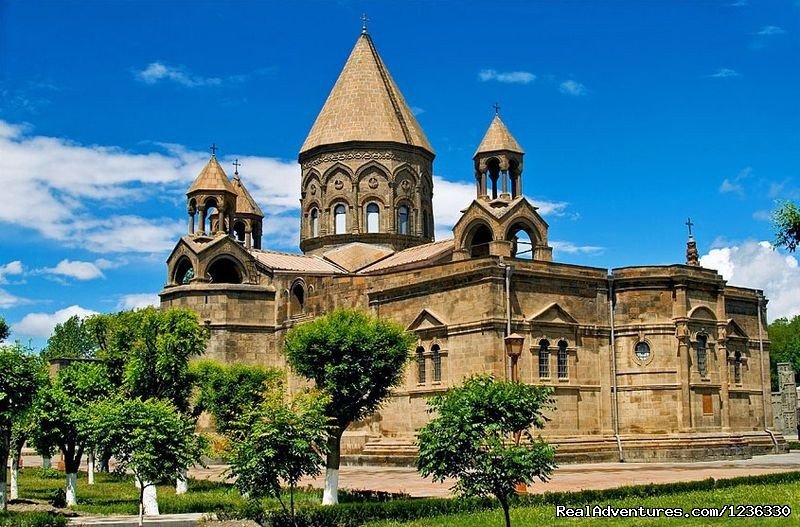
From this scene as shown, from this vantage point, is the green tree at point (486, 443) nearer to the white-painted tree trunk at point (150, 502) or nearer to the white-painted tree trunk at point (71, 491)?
the white-painted tree trunk at point (150, 502)

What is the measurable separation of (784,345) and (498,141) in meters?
55.3

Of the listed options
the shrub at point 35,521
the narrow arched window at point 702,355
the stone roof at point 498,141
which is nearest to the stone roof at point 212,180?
the stone roof at point 498,141

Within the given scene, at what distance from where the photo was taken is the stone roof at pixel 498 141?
3859 centimetres

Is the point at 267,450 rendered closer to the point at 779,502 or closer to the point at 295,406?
the point at 295,406

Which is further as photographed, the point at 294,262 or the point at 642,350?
the point at 294,262

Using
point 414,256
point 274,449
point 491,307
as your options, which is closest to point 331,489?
point 274,449

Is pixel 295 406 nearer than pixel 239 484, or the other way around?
pixel 239 484

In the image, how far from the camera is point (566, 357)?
34812mm

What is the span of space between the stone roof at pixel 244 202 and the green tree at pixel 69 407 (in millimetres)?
28099

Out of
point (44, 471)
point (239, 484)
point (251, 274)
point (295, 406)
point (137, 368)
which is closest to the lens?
point (239, 484)

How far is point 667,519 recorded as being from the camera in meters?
16.6

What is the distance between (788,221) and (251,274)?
27.3 m

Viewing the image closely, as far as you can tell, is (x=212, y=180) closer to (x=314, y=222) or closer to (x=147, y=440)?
(x=314, y=222)

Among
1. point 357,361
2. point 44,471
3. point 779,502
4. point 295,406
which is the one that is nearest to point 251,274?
point 44,471
